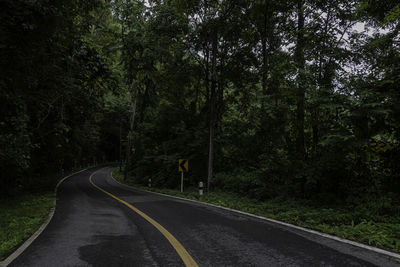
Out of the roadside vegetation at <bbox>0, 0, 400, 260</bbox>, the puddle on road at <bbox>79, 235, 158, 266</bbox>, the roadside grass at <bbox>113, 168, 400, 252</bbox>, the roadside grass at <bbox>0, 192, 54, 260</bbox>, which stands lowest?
the roadside grass at <bbox>0, 192, 54, 260</bbox>

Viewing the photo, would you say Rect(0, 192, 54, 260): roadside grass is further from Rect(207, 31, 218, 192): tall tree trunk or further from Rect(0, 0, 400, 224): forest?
Rect(207, 31, 218, 192): tall tree trunk

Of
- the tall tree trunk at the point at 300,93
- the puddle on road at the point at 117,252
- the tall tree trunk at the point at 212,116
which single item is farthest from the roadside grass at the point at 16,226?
the tall tree trunk at the point at 300,93

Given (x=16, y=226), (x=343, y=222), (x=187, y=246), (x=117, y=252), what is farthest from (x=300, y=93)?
(x=16, y=226)

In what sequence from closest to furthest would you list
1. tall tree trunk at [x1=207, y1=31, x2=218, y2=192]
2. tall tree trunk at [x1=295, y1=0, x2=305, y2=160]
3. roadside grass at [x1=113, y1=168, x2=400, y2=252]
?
roadside grass at [x1=113, y1=168, x2=400, y2=252]
tall tree trunk at [x1=295, y1=0, x2=305, y2=160]
tall tree trunk at [x1=207, y1=31, x2=218, y2=192]

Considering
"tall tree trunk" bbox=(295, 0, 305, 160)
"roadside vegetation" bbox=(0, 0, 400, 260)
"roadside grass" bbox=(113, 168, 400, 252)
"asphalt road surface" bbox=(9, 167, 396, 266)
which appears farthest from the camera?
"tall tree trunk" bbox=(295, 0, 305, 160)

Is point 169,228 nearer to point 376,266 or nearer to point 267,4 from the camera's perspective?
point 376,266

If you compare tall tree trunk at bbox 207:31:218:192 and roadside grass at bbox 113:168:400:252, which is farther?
tall tree trunk at bbox 207:31:218:192

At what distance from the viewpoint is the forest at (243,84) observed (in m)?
6.28

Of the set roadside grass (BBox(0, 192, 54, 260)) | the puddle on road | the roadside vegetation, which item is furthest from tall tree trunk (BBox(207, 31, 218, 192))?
the puddle on road

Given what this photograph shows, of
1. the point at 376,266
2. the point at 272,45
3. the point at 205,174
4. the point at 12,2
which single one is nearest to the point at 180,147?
the point at 205,174

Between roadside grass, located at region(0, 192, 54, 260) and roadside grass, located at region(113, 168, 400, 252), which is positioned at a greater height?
roadside grass, located at region(113, 168, 400, 252)

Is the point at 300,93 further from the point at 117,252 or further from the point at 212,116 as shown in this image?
the point at 117,252

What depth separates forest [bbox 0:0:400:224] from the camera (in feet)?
20.6

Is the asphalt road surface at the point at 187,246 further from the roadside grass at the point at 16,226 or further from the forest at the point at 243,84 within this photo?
the forest at the point at 243,84
